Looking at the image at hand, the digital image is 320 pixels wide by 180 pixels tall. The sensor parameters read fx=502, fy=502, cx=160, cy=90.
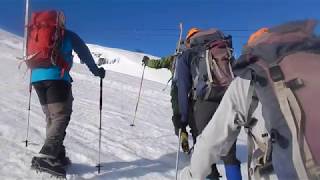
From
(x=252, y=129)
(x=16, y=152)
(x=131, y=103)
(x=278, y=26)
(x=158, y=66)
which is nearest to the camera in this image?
(x=278, y=26)

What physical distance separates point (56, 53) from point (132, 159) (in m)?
2.43

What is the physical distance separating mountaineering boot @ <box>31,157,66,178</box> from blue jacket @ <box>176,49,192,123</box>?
4.96 feet

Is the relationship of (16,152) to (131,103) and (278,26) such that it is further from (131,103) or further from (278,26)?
(131,103)

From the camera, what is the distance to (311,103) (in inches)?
86.7

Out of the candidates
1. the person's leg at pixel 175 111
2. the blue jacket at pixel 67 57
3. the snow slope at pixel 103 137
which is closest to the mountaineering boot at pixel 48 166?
the snow slope at pixel 103 137

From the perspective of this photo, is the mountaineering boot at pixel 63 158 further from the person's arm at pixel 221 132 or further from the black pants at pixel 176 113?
the person's arm at pixel 221 132

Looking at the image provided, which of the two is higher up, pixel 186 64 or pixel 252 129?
pixel 186 64

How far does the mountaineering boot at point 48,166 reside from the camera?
18.5 feet

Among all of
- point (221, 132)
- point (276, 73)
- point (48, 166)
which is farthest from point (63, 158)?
point (276, 73)

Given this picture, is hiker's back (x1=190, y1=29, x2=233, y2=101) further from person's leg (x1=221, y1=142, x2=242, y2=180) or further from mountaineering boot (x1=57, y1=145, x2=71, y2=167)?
mountaineering boot (x1=57, y1=145, x2=71, y2=167)

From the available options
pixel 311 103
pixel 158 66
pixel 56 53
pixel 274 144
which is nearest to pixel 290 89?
pixel 311 103

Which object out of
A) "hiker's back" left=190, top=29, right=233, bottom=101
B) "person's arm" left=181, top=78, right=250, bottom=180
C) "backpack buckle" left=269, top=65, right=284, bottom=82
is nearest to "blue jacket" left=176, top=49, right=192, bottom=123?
"hiker's back" left=190, top=29, right=233, bottom=101

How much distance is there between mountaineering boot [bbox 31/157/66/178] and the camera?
18.5ft

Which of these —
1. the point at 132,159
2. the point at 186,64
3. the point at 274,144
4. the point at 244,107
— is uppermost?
the point at 186,64
